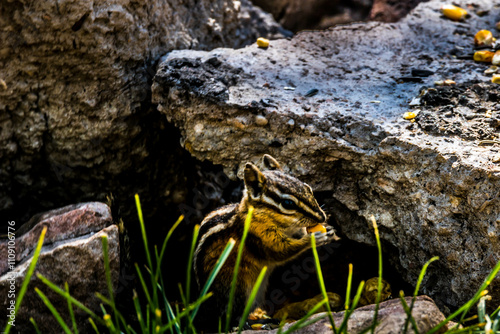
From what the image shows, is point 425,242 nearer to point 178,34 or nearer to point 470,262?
point 470,262

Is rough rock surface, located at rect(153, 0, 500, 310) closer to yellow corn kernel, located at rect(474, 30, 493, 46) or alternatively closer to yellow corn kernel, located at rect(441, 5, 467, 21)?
yellow corn kernel, located at rect(474, 30, 493, 46)

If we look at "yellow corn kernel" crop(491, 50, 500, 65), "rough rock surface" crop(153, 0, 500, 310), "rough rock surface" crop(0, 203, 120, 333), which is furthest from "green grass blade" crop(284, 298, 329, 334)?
"yellow corn kernel" crop(491, 50, 500, 65)

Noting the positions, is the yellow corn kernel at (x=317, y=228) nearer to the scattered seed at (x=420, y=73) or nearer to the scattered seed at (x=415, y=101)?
the scattered seed at (x=415, y=101)

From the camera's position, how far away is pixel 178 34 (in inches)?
150

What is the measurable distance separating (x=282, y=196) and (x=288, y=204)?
65 millimetres

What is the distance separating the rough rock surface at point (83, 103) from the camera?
3.26 meters

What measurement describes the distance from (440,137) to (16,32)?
2571 mm

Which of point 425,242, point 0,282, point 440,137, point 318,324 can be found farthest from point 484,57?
point 0,282

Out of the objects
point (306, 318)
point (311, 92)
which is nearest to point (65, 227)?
point (306, 318)

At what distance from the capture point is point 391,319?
2.23 meters

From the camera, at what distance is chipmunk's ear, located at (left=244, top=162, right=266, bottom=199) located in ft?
8.55

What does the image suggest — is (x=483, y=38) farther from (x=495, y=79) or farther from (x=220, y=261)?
(x=220, y=261)

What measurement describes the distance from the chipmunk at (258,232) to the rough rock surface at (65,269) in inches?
20.7

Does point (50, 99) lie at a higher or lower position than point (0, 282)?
higher
